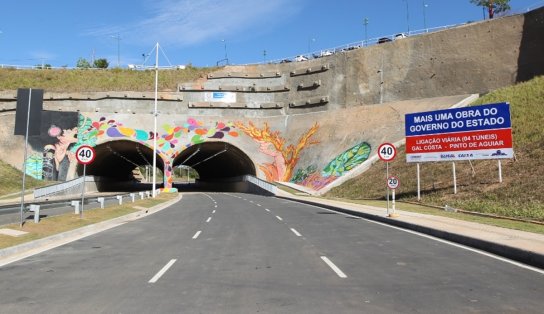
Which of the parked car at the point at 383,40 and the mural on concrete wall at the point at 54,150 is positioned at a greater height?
the parked car at the point at 383,40

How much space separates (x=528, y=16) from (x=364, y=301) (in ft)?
137

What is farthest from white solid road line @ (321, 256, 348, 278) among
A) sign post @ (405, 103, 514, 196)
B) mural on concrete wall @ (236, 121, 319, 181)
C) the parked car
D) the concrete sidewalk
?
the parked car

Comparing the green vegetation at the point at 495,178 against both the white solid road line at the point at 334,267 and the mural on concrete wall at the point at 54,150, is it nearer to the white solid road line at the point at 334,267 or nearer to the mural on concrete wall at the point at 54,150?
the white solid road line at the point at 334,267

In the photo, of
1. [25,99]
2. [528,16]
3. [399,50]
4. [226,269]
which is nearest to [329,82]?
[399,50]

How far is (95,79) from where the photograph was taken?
60875 millimetres

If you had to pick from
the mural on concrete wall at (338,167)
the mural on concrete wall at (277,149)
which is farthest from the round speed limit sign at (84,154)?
the mural on concrete wall at (277,149)

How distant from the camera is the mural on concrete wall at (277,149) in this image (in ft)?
170

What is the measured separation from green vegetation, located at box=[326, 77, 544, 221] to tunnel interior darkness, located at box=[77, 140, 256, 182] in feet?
71.0

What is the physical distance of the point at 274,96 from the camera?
5834 centimetres

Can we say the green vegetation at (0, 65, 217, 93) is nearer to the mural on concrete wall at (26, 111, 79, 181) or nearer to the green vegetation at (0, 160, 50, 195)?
the mural on concrete wall at (26, 111, 79, 181)

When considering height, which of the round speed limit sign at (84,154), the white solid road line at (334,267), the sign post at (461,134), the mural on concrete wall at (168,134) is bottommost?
the white solid road line at (334,267)

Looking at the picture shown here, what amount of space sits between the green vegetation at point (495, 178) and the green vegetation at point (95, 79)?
3245cm

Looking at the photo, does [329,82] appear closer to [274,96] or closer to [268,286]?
[274,96]

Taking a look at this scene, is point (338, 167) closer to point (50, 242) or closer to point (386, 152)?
point (386, 152)
